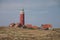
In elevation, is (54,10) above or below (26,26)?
above

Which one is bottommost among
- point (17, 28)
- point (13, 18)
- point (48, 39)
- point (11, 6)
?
point (48, 39)

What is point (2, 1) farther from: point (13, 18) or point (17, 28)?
point (17, 28)

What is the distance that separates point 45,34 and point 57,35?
0.66 feet

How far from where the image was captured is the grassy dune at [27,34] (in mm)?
2535

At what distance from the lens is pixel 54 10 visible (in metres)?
2.69

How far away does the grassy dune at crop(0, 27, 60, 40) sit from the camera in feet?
8.32

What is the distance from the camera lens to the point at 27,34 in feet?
8.36

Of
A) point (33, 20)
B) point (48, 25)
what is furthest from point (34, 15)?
point (48, 25)

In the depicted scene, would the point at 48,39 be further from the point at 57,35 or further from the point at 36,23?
the point at 36,23

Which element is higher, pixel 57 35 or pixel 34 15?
pixel 34 15

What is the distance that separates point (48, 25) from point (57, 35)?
0.72 ft

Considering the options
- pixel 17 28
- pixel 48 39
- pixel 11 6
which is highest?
pixel 11 6


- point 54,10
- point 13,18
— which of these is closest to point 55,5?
point 54,10

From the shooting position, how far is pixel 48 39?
256cm
